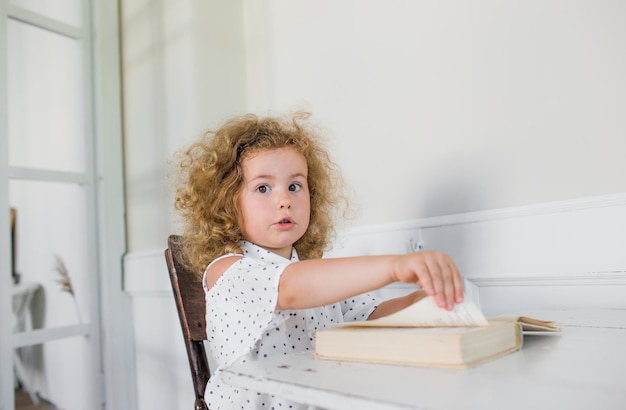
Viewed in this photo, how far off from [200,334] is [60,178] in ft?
3.09

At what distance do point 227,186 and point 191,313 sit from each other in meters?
0.26

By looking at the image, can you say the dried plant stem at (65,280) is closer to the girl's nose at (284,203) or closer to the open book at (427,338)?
the girl's nose at (284,203)

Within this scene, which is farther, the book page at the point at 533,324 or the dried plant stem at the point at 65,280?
the dried plant stem at the point at 65,280

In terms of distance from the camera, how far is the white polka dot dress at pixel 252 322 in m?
0.74

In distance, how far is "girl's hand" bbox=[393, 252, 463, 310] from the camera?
57 cm

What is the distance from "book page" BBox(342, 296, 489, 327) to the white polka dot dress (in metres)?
0.21

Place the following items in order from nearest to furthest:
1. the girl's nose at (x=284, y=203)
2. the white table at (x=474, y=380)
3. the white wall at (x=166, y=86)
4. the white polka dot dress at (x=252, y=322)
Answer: the white table at (x=474, y=380) < the white polka dot dress at (x=252, y=322) < the girl's nose at (x=284, y=203) < the white wall at (x=166, y=86)

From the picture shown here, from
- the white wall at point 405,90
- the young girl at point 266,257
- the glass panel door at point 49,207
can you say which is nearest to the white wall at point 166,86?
the white wall at point 405,90

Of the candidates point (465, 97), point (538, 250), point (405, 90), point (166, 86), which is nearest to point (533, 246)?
point (538, 250)

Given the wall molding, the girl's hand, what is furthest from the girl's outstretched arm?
the wall molding

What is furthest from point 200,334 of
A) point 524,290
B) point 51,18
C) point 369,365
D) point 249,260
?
point 51,18

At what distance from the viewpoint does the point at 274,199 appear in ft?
2.95

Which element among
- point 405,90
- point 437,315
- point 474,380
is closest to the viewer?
point 474,380

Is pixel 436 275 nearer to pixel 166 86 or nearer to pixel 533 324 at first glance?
pixel 533 324
